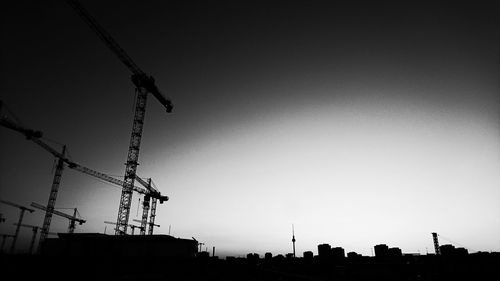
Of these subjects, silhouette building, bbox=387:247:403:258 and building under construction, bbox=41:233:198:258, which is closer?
building under construction, bbox=41:233:198:258

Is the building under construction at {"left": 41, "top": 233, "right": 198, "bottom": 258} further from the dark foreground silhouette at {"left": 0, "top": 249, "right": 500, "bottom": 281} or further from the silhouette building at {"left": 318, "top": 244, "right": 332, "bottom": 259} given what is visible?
the silhouette building at {"left": 318, "top": 244, "right": 332, "bottom": 259}

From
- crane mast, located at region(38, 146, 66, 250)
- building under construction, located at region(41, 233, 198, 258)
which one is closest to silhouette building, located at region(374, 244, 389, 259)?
building under construction, located at region(41, 233, 198, 258)

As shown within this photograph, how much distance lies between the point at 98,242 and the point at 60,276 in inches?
928

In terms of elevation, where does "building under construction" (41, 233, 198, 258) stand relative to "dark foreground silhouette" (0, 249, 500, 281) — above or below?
above

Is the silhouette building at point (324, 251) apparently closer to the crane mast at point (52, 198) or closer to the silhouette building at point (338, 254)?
the silhouette building at point (338, 254)

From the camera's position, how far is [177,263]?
34.7 metres

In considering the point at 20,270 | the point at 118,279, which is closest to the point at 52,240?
the point at 20,270

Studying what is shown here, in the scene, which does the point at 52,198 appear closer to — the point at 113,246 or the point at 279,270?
the point at 113,246

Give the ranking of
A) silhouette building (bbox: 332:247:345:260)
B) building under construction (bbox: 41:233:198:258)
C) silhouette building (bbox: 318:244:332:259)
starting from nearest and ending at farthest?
building under construction (bbox: 41:233:198:258) → silhouette building (bbox: 332:247:345:260) → silhouette building (bbox: 318:244:332:259)

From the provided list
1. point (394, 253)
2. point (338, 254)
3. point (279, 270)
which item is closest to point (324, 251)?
point (338, 254)

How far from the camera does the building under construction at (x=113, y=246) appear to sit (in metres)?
41.7

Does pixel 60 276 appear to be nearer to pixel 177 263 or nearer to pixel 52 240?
pixel 177 263

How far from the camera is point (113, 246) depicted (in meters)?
41.7

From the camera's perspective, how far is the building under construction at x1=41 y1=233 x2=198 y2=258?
4172 cm
